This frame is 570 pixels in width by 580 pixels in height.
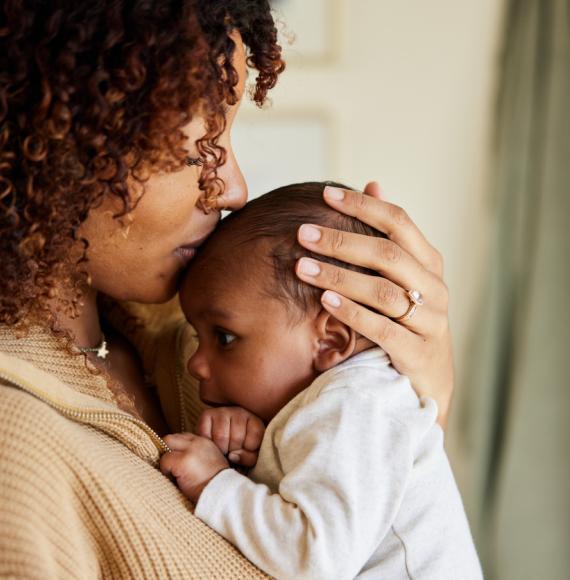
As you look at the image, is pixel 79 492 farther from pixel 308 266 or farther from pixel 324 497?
pixel 308 266

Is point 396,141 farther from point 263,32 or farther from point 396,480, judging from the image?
point 396,480

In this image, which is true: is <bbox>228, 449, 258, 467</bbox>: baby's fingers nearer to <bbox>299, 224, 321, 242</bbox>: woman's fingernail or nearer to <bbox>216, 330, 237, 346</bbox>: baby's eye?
<bbox>216, 330, 237, 346</bbox>: baby's eye

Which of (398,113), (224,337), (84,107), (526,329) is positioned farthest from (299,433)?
(398,113)

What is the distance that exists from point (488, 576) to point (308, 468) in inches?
68.7

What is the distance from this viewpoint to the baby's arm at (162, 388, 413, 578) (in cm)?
92

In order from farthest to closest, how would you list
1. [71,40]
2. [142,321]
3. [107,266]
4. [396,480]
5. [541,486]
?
[541,486], [142,321], [107,266], [396,480], [71,40]

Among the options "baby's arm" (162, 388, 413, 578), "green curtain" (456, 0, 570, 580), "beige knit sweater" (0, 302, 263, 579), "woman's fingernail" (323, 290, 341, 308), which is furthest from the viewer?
"green curtain" (456, 0, 570, 580)

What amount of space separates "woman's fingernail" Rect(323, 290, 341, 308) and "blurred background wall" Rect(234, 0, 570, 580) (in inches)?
52.1

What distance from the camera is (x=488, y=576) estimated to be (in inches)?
96.6

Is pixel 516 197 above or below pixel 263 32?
below

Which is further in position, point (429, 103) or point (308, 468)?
point (429, 103)

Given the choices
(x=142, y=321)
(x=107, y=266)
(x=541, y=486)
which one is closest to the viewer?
(x=107, y=266)

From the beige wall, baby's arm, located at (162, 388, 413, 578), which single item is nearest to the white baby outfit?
baby's arm, located at (162, 388, 413, 578)

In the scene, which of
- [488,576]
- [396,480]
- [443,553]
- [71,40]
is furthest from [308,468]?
[488,576]
